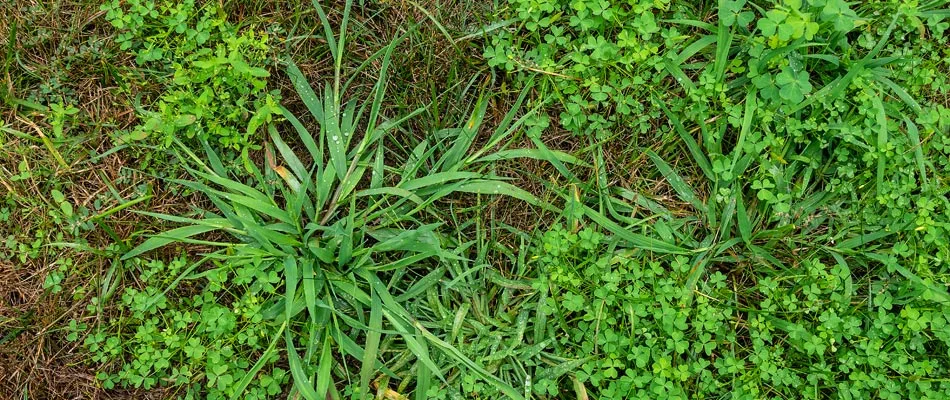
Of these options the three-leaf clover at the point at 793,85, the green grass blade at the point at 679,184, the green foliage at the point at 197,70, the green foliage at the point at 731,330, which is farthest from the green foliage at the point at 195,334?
the three-leaf clover at the point at 793,85

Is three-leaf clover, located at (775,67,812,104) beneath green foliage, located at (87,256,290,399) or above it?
above

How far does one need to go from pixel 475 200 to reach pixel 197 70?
1.21 m

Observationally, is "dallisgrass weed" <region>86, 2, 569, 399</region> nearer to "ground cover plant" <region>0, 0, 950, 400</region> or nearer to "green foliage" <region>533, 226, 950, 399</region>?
"ground cover plant" <region>0, 0, 950, 400</region>

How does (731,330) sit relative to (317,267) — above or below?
below

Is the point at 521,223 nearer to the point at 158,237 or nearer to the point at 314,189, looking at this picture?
the point at 314,189

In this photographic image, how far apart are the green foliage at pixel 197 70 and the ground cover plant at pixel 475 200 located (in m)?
0.01

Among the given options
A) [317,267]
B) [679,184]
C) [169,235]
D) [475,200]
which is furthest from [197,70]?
[679,184]

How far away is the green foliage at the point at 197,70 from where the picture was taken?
2.57 meters

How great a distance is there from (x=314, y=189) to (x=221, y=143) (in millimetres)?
411

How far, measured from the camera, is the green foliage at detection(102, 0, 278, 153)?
2568mm

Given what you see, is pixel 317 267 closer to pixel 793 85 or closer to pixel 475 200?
pixel 475 200

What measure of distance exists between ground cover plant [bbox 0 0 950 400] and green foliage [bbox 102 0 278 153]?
13 mm

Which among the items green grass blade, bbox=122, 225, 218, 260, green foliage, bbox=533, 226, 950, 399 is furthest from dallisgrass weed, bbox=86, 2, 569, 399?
green foliage, bbox=533, 226, 950, 399

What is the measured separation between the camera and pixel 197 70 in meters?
2.58
